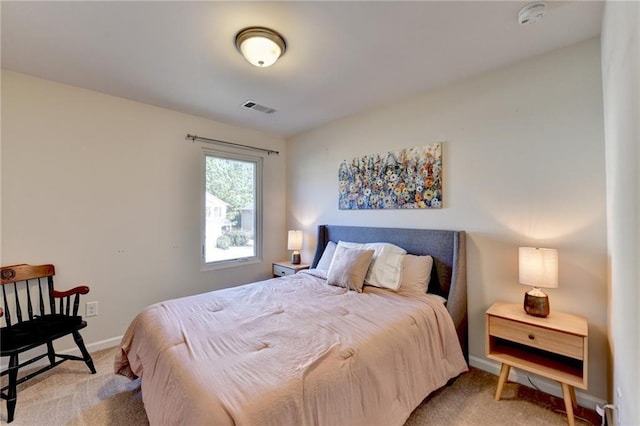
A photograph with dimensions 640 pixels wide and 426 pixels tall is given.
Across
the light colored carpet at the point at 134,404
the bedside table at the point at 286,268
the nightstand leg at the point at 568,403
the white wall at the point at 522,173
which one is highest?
the white wall at the point at 522,173

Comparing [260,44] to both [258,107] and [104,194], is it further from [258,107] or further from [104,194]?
[104,194]

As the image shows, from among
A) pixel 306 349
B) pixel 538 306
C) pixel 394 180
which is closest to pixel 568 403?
pixel 538 306

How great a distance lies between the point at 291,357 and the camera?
1.35 m

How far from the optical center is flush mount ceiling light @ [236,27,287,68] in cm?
177

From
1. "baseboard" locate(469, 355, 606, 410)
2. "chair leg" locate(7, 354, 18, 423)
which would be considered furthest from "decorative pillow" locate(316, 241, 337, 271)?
"chair leg" locate(7, 354, 18, 423)

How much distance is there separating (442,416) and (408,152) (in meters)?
2.19

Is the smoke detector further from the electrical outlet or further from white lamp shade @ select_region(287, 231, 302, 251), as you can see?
the electrical outlet

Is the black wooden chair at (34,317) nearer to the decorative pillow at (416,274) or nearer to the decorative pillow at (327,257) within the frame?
the decorative pillow at (327,257)

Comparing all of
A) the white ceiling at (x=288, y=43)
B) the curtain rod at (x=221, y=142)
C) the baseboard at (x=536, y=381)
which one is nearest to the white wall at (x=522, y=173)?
the baseboard at (x=536, y=381)

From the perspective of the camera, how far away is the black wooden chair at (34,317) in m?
1.89

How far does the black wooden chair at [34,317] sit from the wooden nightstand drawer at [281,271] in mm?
2020

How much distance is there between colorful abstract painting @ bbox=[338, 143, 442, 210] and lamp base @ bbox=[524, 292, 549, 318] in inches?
40.2

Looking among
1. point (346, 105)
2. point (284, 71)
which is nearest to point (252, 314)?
point (284, 71)

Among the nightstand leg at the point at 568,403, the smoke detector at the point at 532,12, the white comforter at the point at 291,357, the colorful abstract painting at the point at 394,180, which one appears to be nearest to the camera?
the white comforter at the point at 291,357
